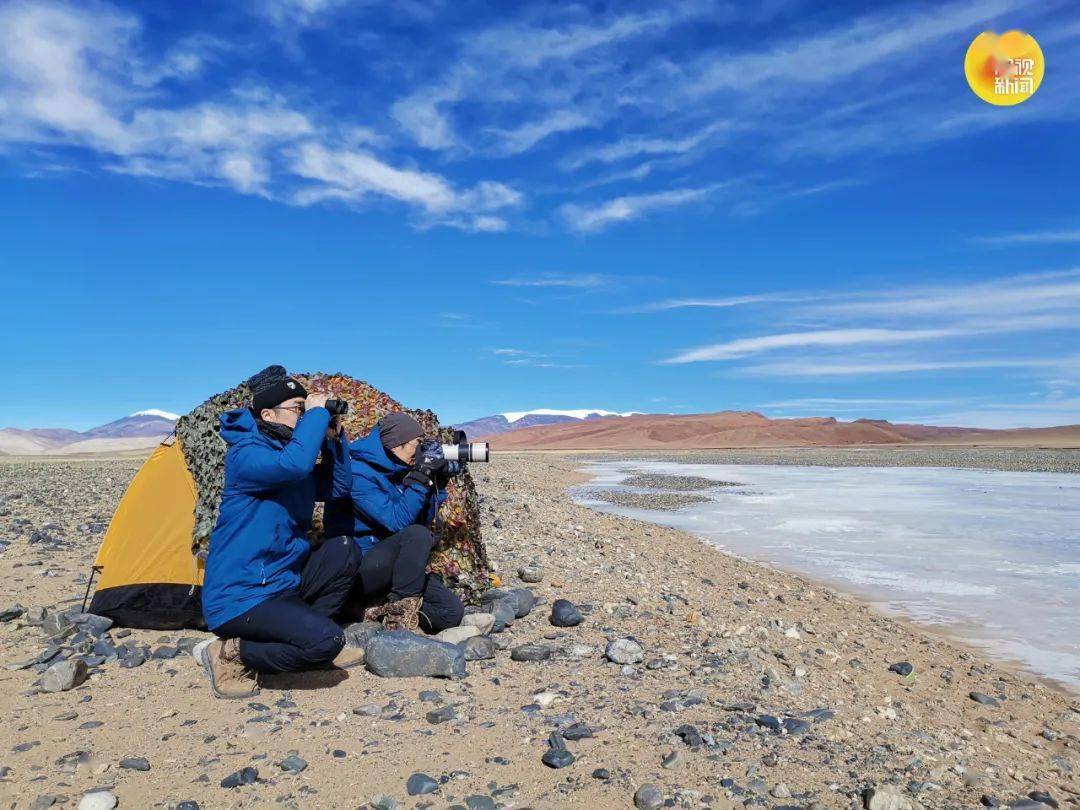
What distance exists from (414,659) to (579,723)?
4.72ft

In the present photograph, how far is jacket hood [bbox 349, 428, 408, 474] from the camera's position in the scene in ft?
20.0

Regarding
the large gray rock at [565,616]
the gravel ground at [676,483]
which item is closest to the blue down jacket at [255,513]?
the large gray rock at [565,616]

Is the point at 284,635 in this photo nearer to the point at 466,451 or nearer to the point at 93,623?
the point at 466,451

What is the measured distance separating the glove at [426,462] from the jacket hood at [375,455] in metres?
0.12

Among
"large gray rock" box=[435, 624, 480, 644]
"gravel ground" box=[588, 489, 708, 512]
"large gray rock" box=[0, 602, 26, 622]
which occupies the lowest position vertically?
"large gray rock" box=[435, 624, 480, 644]

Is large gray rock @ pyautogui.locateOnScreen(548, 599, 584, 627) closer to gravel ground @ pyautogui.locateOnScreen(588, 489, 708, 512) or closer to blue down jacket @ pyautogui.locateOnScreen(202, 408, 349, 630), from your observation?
blue down jacket @ pyautogui.locateOnScreen(202, 408, 349, 630)

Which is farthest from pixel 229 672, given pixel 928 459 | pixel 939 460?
pixel 928 459

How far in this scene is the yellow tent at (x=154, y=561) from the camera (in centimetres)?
673

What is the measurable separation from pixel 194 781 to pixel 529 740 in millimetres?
1827

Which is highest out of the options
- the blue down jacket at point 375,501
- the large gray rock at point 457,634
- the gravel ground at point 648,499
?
the blue down jacket at point 375,501

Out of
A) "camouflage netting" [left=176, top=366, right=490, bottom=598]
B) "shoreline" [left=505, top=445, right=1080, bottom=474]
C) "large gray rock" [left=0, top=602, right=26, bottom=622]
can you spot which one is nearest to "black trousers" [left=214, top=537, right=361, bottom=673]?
"camouflage netting" [left=176, top=366, right=490, bottom=598]

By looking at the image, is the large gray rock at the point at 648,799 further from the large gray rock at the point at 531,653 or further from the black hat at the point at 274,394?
the black hat at the point at 274,394

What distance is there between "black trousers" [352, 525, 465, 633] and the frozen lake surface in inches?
205

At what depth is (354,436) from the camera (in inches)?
286
